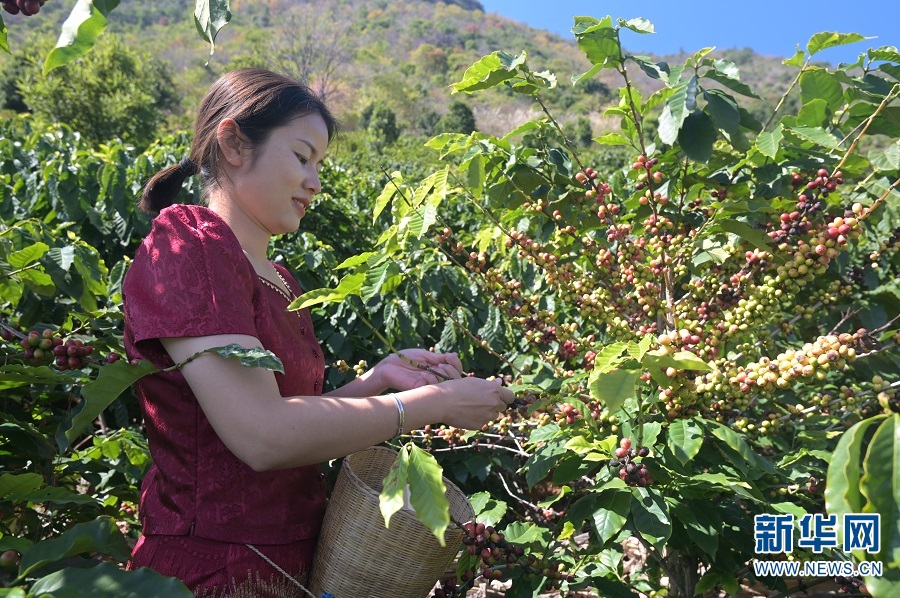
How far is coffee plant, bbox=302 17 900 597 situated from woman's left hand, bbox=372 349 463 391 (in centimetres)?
12

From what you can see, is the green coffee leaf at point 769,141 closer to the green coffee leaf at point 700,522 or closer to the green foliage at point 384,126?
the green coffee leaf at point 700,522

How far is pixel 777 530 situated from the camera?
153cm

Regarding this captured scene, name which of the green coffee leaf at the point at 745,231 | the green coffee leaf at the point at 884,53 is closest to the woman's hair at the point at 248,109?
the green coffee leaf at the point at 745,231

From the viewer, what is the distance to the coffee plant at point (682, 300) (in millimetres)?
1472

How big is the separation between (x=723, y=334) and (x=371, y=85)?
55598 millimetres

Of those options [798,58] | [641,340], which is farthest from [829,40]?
[641,340]

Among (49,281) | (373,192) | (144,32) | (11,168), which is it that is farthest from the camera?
(144,32)

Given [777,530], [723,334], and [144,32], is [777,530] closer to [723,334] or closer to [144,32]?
[723,334]

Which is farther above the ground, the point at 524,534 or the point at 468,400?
the point at 468,400

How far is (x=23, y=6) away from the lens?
0.93m

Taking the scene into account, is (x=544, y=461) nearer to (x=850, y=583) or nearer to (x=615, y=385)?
(x=615, y=385)

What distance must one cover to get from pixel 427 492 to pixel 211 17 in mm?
682

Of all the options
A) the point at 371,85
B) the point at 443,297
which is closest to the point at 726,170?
the point at 443,297

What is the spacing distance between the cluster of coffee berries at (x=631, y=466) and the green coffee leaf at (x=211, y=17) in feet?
3.55
